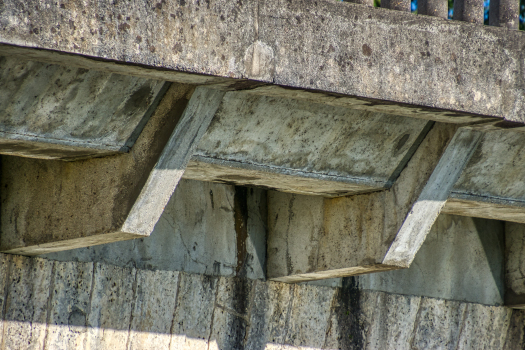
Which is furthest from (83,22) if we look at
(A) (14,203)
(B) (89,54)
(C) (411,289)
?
(C) (411,289)

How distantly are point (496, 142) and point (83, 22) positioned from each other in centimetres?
220

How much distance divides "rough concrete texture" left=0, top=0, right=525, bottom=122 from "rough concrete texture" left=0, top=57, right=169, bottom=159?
296 millimetres

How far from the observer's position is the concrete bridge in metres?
2.91

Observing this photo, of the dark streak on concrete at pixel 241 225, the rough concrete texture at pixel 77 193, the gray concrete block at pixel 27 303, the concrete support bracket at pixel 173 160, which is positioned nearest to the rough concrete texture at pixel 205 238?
the dark streak on concrete at pixel 241 225

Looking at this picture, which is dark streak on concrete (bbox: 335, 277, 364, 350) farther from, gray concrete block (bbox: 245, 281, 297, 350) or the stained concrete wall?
gray concrete block (bbox: 245, 281, 297, 350)

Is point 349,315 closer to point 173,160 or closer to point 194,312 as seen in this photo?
point 194,312

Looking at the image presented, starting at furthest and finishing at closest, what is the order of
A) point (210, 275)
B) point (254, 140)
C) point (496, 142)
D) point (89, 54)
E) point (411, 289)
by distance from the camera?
point (411, 289), point (210, 275), point (496, 142), point (254, 140), point (89, 54)

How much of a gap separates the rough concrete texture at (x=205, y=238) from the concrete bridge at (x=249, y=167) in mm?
13

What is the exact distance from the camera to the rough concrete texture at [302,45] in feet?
8.67

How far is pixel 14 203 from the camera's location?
407 centimetres

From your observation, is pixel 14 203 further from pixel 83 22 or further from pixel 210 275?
pixel 83 22

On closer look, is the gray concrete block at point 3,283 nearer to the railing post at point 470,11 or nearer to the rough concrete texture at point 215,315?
the rough concrete texture at point 215,315

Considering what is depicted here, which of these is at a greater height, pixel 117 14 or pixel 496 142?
pixel 117 14

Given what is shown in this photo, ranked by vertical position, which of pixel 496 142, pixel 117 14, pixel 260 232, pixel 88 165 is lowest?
pixel 260 232
